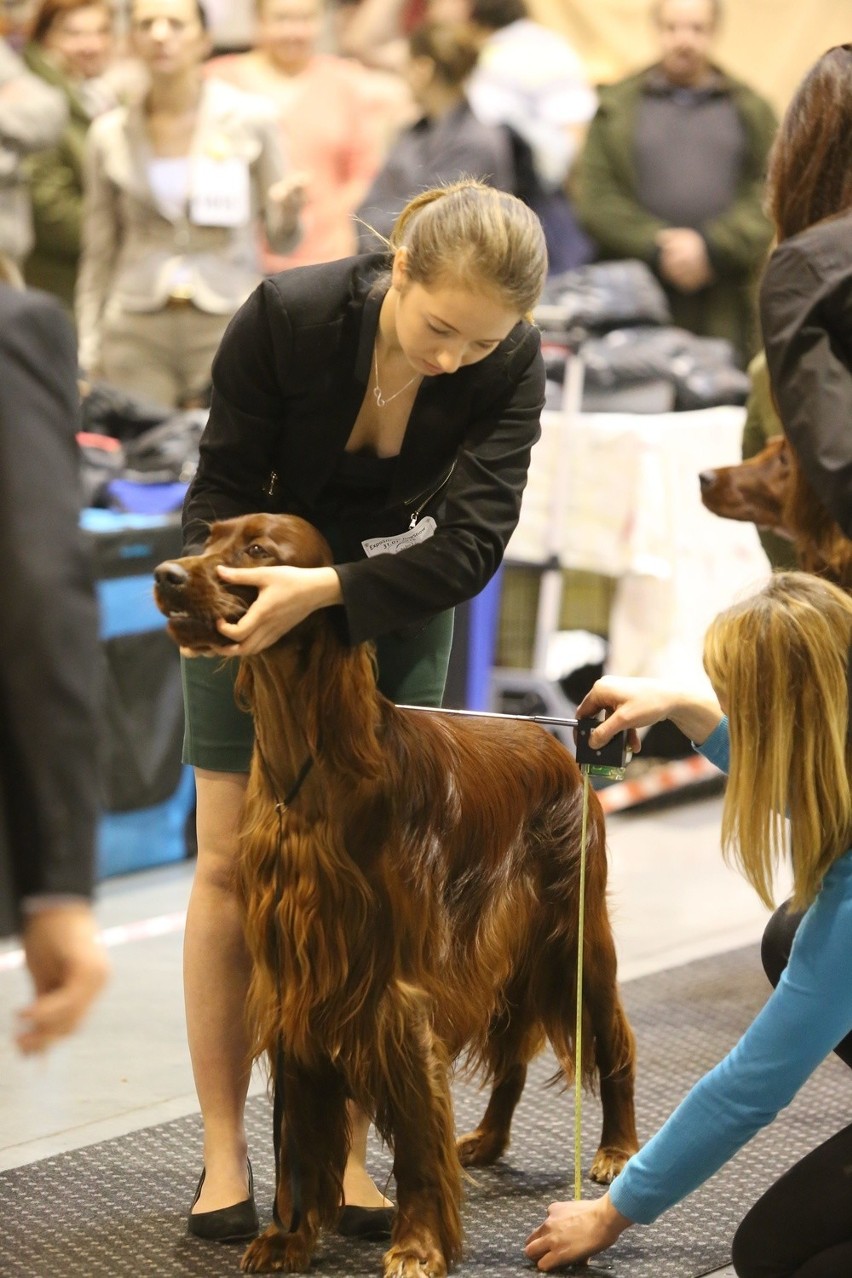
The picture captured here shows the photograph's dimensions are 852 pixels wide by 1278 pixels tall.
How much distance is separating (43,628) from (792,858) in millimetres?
1217

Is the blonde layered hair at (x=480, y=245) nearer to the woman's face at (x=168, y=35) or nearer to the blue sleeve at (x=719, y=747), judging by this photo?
the blue sleeve at (x=719, y=747)

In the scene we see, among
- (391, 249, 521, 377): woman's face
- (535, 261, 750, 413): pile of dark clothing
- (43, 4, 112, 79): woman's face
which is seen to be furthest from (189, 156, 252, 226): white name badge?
(391, 249, 521, 377): woman's face

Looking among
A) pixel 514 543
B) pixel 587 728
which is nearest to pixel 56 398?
pixel 587 728

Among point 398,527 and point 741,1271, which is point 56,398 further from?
point 741,1271

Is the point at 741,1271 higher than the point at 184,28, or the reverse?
the point at 184,28

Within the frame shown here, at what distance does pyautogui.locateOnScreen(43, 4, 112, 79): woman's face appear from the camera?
6.27 m

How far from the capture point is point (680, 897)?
4641mm

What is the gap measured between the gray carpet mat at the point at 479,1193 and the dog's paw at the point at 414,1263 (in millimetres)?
69

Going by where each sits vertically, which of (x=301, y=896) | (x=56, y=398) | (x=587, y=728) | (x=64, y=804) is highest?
(x=56, y=398)

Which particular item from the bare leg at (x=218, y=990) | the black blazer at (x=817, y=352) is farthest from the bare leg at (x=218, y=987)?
the black blazer at (x=817, y=352)

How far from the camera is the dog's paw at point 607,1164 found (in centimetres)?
296

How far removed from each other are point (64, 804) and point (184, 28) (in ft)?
14.4

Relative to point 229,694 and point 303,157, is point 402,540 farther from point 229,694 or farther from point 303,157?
point 303,157

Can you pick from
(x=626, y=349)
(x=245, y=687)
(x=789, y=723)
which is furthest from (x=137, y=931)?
(x=789, y=723)
